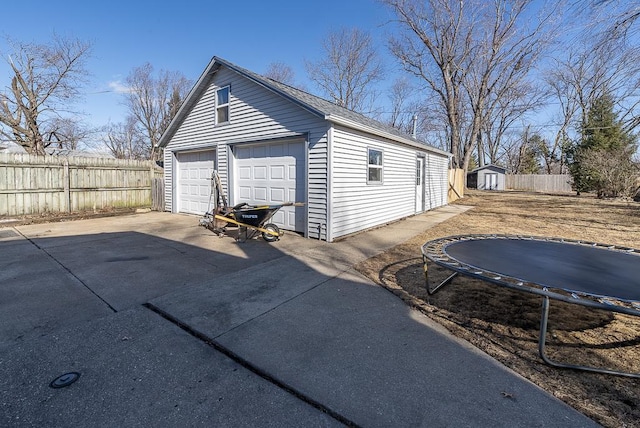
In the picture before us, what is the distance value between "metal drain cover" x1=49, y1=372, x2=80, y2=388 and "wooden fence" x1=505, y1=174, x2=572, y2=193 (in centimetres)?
3597

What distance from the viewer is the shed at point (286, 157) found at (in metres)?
7.04

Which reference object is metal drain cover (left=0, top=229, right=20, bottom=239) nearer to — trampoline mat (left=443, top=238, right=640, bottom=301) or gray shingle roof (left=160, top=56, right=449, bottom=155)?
gray shingle roof (left=160, top=56, right=449, bottom=155)

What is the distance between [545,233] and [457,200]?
35.0 feet

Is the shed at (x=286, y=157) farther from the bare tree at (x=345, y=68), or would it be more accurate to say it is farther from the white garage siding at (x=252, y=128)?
the bare tree at (x=345, y=68)

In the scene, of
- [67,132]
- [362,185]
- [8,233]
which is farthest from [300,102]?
[67,132]

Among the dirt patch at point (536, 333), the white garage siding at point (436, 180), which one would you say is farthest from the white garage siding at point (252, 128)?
the white garage siding at point (436, 180)

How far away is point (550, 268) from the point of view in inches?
127

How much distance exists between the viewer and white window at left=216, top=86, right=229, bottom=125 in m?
9.23

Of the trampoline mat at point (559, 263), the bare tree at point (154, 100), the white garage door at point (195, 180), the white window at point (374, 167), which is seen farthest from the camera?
the bare tree at point (154, 100)

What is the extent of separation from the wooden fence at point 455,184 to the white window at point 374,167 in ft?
32.4

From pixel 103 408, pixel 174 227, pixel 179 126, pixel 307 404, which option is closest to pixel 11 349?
pixel 103 408

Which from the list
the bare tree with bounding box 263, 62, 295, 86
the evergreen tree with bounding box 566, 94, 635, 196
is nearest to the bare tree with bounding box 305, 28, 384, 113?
the bare tree with bounding box 263, 62, 295, 86

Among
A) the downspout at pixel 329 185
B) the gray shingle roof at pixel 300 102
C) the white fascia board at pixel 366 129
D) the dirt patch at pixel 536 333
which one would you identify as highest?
the gray shingle roof at pixel 300 102

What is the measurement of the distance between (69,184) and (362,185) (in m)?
10.2
